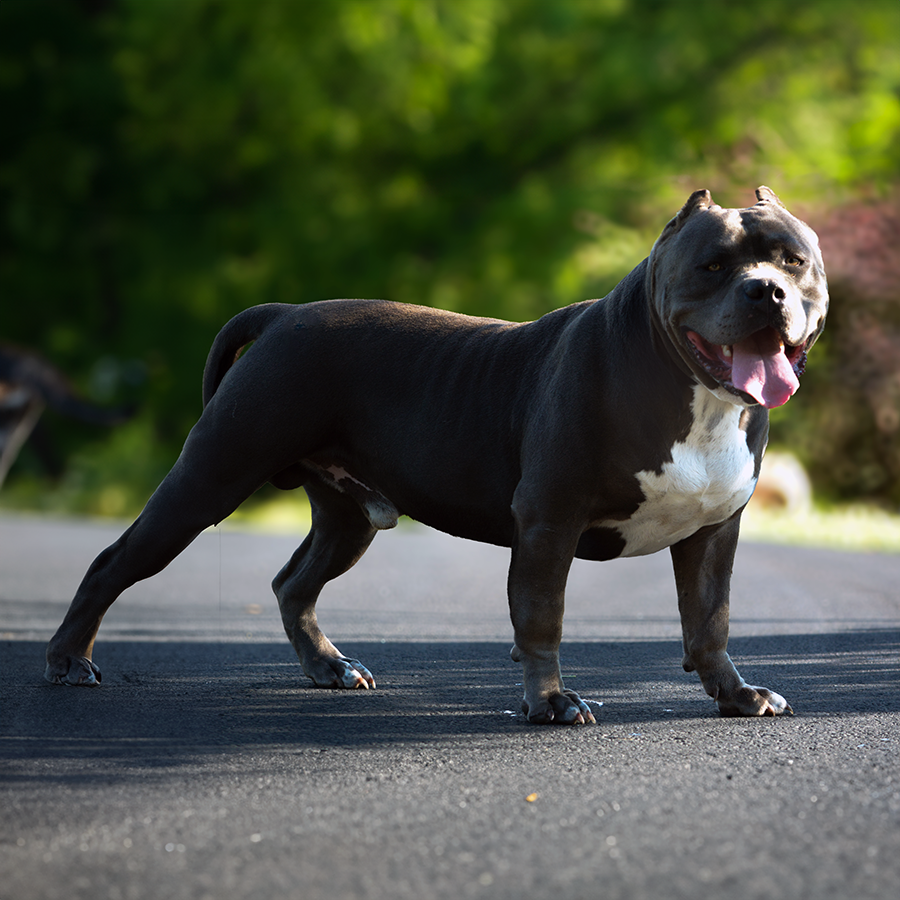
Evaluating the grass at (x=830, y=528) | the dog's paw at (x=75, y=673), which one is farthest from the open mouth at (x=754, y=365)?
the grass at (x=830, y=528)

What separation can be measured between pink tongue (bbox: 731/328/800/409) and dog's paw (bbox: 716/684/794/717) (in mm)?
1072

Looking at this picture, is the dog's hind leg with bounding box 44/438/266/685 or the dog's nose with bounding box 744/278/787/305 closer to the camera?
the dog's nose with bounding box 744/278/787/305

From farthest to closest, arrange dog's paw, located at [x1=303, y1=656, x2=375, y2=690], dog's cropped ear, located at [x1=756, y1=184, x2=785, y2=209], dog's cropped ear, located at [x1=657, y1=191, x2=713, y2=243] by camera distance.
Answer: dog's paw, located at [x1=303, y1=656, x2=375, y2=690] → dog's cropped ear, located at [x1=756, y1=184, x2=785, y2=209] → dog's cropped ear, located at [x1=657, y1=191, x2=713, y2=243]

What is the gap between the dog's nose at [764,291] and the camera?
3712mm

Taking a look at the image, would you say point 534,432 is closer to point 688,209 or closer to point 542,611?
point 542,611

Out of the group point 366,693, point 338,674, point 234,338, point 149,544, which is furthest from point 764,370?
point 149,544

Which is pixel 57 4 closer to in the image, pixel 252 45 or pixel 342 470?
pixel 252 45

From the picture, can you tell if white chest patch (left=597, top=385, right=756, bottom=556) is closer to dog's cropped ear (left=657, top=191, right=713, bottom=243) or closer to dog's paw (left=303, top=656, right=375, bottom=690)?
dog's cropped ear (left=657, top=191, right=713, bottom=243)

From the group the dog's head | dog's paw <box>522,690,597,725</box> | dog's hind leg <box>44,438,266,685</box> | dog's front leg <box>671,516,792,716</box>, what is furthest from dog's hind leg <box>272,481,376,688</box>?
the dog's head

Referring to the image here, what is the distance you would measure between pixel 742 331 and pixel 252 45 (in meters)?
18.4

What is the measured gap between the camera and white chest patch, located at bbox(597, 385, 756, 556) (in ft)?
13.1

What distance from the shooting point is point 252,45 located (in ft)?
67.4

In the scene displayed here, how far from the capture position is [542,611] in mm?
4094

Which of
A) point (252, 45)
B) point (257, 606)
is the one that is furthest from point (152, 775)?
point (252, 45)
